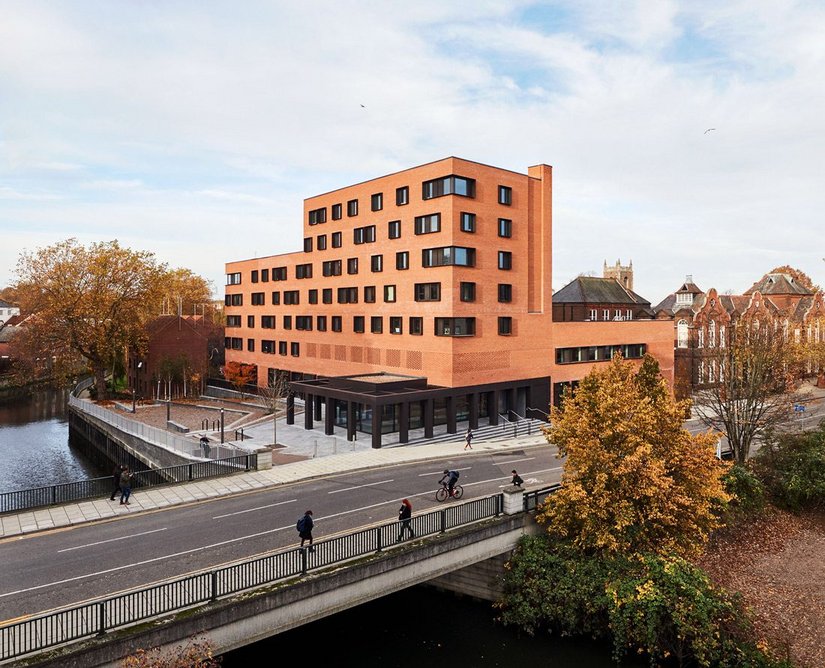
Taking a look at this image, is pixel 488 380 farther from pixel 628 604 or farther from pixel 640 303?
pixel 640 303

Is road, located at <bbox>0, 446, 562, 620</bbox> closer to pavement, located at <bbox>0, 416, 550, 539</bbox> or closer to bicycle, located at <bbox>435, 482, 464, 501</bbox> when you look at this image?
bicycle, located at <bbox>435, 482, 464, 501</bbox>

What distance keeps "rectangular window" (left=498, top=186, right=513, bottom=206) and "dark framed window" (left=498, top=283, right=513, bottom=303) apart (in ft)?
21.7

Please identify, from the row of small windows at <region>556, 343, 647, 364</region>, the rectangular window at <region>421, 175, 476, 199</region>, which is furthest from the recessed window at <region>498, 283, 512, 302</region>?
the rectangular window at <region>421, 175, 476, 199</region>

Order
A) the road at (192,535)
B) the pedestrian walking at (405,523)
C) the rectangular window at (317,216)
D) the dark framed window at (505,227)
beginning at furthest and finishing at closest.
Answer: the rectangular window at (317,216), the dark framed window at (505,227), the pedestrian walking at (405,523), the road at (192,535)

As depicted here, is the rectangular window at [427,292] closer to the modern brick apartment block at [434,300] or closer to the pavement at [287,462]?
the modern brick apartment block at [434,300]

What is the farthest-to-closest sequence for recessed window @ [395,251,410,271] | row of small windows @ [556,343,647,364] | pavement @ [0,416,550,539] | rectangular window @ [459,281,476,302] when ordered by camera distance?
row of small windows @ [556,343,647,364]
recessed window @ [395,251,410,271]
rectangular window @ [459,281,476,302]
pavement @ [0,416,550,539]

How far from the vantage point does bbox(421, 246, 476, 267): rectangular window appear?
44.9 m

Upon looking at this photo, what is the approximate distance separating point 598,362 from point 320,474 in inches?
1284

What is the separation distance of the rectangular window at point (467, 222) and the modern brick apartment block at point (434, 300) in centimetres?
9

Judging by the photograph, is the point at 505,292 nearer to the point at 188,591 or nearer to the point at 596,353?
the point at 596,353

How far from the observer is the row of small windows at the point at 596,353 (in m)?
53.0


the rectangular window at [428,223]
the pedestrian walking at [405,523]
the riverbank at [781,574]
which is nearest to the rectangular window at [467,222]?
the rectangular window at [428,223]

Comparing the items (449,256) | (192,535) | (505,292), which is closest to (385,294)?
(449,256)

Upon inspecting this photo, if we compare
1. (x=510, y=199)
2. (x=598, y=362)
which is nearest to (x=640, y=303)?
(x=598, y=362)
